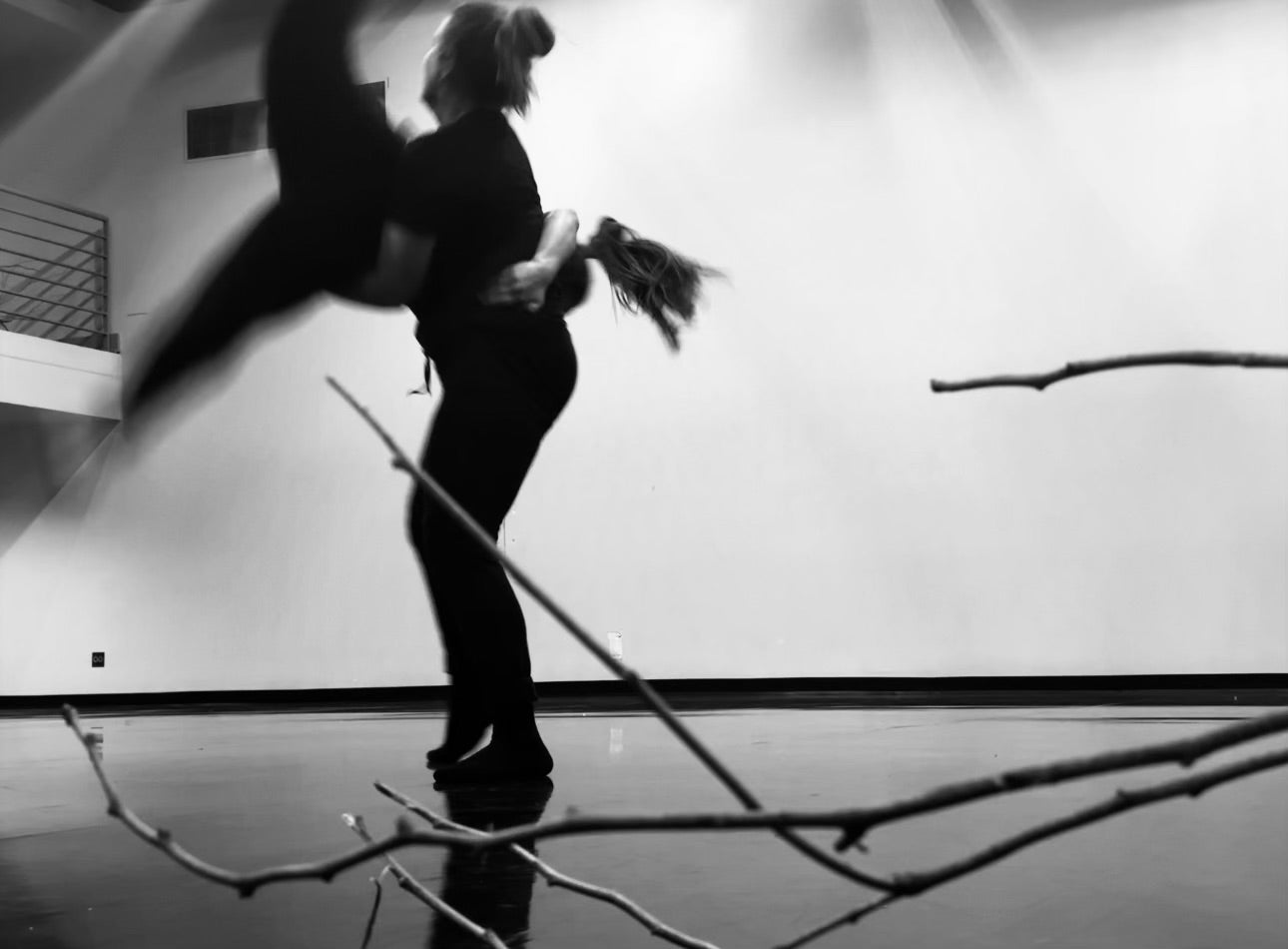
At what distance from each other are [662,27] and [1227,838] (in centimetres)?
609

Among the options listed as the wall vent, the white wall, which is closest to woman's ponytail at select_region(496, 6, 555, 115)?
the white wall

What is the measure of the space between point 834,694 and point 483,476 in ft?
14.2

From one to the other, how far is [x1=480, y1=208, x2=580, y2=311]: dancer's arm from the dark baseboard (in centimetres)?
289

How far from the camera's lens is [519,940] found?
87cm

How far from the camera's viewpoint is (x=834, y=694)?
6.02m

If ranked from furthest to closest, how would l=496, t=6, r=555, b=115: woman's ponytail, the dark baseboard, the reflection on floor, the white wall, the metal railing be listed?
1. the metal railing
2. the white wall
3. the dark baseboard
4. l=496, t=6, r=555, b=115: woman's ponytail
5. the reflection on floor

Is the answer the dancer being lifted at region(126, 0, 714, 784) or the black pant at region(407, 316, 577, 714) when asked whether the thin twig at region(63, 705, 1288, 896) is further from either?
the black pant at region(407, 316, 577, 714)

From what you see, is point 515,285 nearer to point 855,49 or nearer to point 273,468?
point 855,49

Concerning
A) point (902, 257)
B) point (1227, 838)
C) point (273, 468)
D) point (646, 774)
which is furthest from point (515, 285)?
point (273, 468)

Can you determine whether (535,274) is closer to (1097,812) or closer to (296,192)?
(296,192)

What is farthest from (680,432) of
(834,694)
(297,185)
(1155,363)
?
(1155,363)

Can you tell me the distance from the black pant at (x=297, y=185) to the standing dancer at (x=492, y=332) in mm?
1253

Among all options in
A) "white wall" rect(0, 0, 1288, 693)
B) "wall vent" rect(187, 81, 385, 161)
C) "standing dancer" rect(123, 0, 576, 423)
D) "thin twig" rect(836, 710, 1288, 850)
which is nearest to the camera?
"thin twig" rect(836, 710, 1288, 850)

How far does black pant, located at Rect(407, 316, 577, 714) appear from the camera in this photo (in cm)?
189
